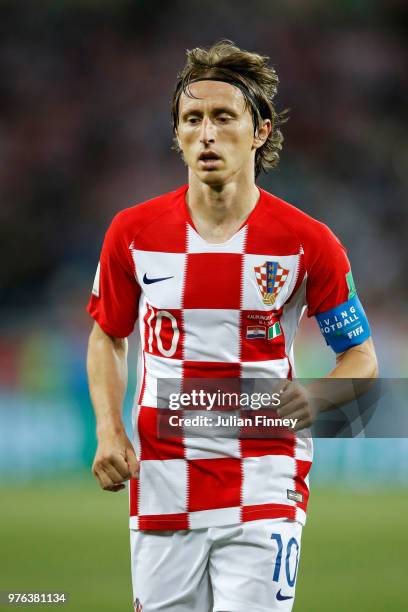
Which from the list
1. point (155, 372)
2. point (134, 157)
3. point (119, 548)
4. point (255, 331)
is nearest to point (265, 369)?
point (255, 331)

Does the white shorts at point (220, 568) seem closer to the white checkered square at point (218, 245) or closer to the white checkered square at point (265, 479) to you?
the white checkered square at point (265, 479)

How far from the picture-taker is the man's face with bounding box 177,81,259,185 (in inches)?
120

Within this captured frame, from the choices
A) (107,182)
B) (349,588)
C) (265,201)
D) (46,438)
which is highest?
(107,182)

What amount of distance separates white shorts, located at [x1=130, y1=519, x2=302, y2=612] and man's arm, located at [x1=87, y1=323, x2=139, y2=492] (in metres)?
0.24

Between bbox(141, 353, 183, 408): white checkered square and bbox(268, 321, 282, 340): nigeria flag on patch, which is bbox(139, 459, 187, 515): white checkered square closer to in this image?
bbox(141, 353, 183, 408): white checkered square

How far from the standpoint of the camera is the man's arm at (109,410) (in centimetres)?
292

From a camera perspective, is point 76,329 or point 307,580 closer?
point 307,580

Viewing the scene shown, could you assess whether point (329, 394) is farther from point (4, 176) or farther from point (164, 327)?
point (4, 176)

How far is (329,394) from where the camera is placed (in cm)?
304

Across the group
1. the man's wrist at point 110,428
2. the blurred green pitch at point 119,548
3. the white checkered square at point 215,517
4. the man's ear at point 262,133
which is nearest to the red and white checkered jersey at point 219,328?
the white checkered square at point 215,517

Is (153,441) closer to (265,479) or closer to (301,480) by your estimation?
(265,479)

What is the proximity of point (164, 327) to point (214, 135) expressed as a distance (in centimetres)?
58

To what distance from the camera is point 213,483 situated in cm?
301

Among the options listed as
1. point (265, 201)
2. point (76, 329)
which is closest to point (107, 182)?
point (76, 329)
